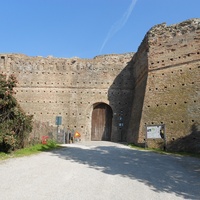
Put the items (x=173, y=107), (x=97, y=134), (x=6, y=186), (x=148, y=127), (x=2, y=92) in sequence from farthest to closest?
(x=97, y=134) → (x=173, y=107) → (x=148, y=127) → (x=2, y=92) → (x=6, y=186)

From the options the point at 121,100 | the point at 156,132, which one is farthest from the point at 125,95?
the point at 156,132

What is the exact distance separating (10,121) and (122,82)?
13.3m

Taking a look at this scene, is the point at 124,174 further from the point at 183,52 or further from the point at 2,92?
the point at 183,52

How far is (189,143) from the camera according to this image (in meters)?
12.2

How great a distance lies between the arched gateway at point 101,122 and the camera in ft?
68.4

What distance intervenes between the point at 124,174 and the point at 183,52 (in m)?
11.2

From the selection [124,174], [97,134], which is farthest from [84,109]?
[124,174]

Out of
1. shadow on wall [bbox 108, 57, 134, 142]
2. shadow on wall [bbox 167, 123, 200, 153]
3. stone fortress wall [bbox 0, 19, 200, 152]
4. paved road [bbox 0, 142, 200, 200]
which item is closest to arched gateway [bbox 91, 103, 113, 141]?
stone fortress wall [bbox 0, 19, 200, 152]

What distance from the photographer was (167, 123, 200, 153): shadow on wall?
11.9 metres

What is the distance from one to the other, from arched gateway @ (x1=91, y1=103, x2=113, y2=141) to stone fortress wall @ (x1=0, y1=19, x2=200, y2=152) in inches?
21.2

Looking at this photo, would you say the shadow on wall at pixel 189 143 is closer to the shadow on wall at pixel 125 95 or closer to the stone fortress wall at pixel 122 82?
the stone fortress wall at pixel 122 82

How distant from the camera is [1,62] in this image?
2239cm

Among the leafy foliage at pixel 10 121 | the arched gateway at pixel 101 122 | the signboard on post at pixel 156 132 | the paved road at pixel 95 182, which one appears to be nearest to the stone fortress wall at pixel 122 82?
the arched gateway at pixel 101 122

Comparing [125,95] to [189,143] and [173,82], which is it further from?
[189,143]
